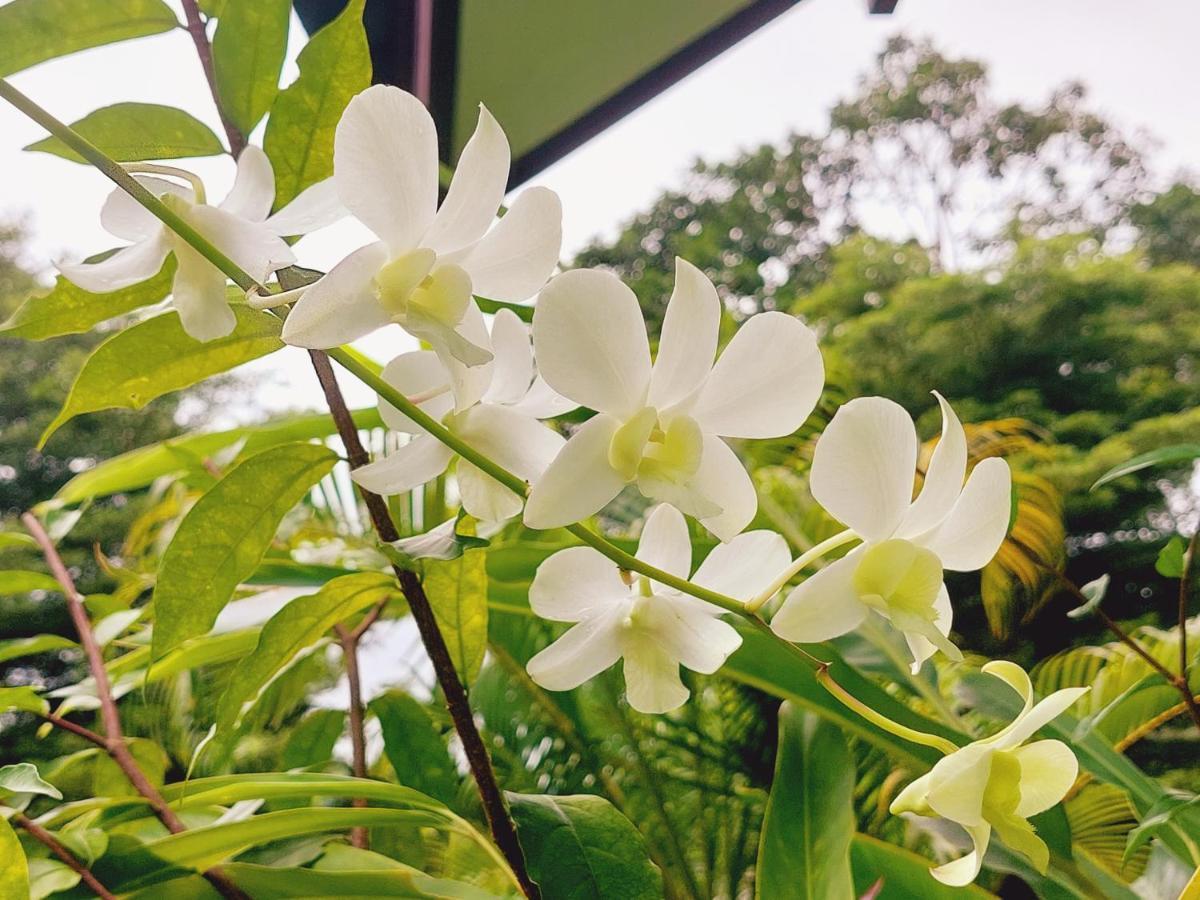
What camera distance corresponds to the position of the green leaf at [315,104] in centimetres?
23

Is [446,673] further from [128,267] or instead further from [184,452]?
[184,452]

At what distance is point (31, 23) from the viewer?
0.21 m

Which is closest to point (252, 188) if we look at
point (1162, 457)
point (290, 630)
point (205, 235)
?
point (205, 235)

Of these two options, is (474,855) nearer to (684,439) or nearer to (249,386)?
(684,439)

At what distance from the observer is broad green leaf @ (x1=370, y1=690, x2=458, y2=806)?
35cm

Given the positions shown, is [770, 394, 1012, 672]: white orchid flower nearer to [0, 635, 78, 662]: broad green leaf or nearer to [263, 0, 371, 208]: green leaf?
[263, 0, 371, 208]: green leaf

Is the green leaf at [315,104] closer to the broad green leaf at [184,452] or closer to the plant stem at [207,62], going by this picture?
the plant stem at [207,62]

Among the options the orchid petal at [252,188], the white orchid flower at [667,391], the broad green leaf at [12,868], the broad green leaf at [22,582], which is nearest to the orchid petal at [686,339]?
the white orchid flower at [667,391]

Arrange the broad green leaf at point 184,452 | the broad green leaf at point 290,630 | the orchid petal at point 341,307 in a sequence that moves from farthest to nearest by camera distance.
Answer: the broad green leaf at point 184,452, the broad green leaf at point 290,630, the orchid petal at point 341,307

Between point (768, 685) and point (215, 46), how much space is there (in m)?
0.31

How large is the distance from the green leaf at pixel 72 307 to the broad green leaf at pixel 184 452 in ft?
0.67

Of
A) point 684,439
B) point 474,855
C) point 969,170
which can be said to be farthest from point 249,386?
point 684,439

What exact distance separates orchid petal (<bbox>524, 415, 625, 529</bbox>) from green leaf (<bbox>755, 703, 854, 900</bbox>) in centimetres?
20

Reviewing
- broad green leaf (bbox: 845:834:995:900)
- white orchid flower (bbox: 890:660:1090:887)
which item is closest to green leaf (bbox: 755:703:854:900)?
broad green leaf (bbox: 845:834:995:900)
